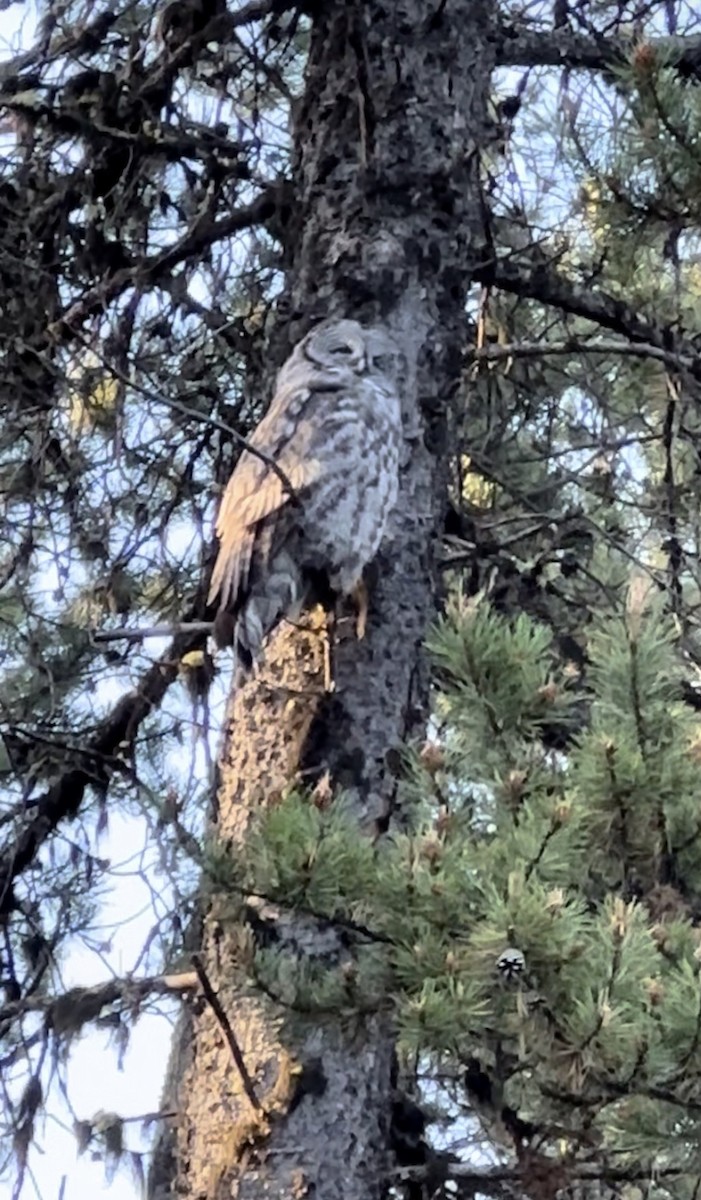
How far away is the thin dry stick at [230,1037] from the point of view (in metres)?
2.52

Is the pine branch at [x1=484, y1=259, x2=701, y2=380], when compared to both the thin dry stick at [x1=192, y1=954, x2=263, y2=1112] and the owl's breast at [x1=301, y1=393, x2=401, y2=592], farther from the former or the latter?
the thin dry stick at [x1=192, y1=954, x2=263, y2=1112]

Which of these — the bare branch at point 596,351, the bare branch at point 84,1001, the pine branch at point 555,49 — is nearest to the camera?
the bare branch at point 84,1001

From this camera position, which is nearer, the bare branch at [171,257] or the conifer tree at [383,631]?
the conifer tree at [383,631]

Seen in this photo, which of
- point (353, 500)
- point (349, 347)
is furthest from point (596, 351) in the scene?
point (353, 500)

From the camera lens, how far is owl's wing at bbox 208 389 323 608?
320 centimetres

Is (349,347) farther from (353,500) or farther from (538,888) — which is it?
(538,888)

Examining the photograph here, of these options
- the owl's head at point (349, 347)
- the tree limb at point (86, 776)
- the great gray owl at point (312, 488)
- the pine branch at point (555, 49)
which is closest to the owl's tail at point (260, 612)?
the great gray owl at point (312, 488)

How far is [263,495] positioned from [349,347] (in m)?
0.32

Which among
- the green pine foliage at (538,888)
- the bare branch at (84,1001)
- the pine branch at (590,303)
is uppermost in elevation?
the pine branch at (590,303)

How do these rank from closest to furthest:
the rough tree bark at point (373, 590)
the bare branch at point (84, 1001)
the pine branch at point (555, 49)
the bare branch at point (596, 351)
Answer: the rough tree bark at point (373, 590) < the bare branch at point (84, 1001) < the bare branch at point (596, 351) < the pine branch at point (555, 49)

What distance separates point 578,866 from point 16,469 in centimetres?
211

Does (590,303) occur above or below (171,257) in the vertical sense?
below

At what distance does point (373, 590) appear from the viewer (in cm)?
327

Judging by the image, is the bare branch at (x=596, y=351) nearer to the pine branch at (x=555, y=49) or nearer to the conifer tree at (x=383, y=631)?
the conifer tree at (x=383, y=631)
